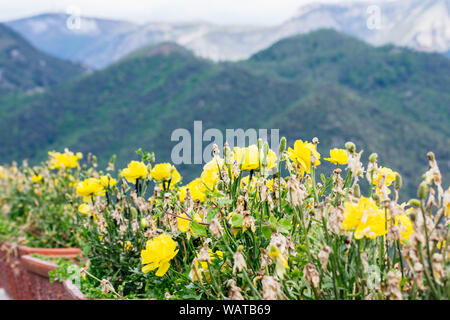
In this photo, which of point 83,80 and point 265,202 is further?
point 83,80

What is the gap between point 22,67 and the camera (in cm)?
4744

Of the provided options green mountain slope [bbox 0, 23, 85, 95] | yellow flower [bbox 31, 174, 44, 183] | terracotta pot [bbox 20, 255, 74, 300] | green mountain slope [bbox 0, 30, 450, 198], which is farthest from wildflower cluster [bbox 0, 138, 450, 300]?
green mountain slope [bbox 0, 23, 85, 95]

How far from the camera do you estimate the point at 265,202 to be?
4.28 ft

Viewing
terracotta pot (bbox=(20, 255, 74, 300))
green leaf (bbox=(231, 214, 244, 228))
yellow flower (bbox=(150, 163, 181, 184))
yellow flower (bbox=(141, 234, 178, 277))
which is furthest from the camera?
terracotta pot (bbox=(20, 255, 74, 300))

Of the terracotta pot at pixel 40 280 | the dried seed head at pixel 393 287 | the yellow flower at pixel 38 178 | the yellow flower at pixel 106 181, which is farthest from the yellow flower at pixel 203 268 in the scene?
the yellow flower at pixel 38 178

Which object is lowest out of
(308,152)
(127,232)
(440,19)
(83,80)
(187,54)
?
(127,232)

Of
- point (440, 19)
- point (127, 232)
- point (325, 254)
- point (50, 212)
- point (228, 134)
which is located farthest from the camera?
point (440, 19)

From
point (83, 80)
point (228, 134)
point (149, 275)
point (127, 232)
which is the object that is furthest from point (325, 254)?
point (83, 80)

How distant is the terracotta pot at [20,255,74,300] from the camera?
247 centimetres

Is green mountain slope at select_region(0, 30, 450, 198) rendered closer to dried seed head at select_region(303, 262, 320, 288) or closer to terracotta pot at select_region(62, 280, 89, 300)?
terracotta pot at select_region(62, 280, 89, 300)

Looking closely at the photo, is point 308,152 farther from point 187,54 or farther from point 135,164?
point 187,54

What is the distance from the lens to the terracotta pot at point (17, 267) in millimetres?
2918

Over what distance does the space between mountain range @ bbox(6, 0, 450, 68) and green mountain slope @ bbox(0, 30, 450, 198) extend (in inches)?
80.2

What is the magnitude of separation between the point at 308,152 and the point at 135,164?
791mm
